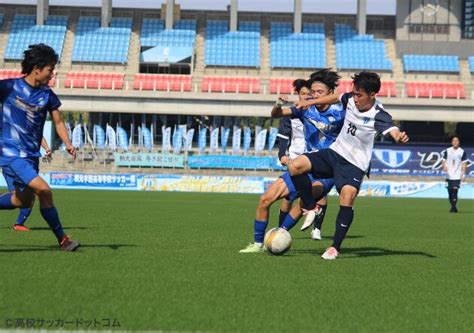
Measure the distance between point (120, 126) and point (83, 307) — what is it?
45000 millimetres

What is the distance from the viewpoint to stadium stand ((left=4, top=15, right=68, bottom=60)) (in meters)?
51.9

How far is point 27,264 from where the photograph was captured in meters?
8.13

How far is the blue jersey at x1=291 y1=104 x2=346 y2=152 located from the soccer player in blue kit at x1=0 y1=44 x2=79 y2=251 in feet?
10.5

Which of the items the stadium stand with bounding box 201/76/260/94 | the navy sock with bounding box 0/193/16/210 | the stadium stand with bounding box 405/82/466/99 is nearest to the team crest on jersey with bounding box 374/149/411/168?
Result: the stadium stand with bounding box 405/82/466/99

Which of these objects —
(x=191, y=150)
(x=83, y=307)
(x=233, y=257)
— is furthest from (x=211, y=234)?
(x=191, y=150)

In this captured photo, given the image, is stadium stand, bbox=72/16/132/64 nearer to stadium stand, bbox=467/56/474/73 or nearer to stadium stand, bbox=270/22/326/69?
stadium stand, bbox=270/22/326/69

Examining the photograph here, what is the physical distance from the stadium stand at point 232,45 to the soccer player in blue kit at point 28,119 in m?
42.1

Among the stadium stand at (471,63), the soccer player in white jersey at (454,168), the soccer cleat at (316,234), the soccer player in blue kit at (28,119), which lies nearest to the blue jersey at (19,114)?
the soccer player in blue kit at (28,119)

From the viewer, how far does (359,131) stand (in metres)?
9.70

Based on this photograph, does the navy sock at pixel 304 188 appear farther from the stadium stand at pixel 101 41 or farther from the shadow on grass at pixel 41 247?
the stadium stand at pixel 101 41

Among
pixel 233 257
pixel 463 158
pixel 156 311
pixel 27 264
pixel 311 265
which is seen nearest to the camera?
pixel 156 311

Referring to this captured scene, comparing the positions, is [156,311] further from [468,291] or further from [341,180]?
[341,180]

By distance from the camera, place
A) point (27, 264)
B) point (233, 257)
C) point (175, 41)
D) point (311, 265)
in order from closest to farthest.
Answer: point (27, 264)
point (311, 265)
point (233, 257)
point (175, 41)

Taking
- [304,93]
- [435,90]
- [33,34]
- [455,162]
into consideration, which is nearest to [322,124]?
[304,93]
